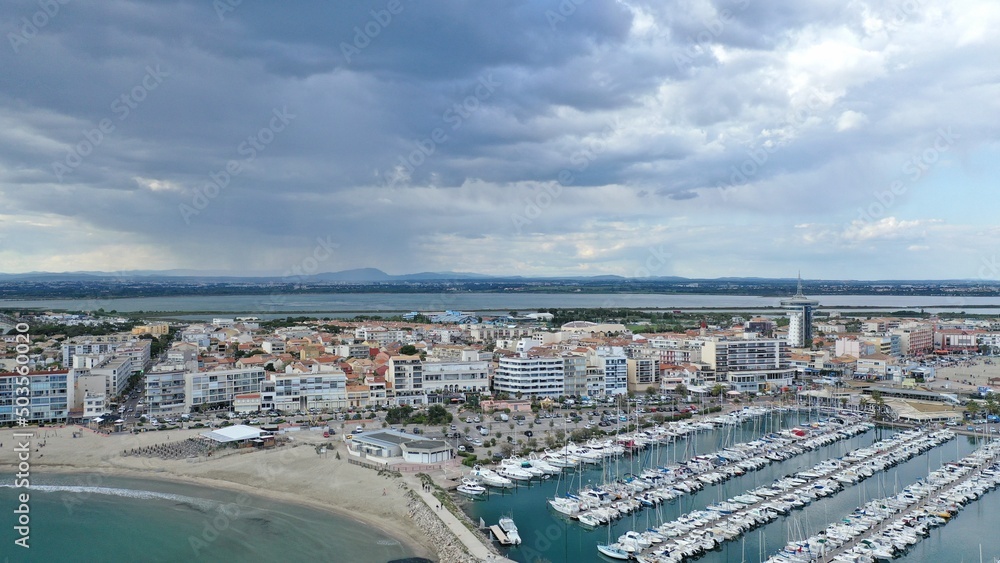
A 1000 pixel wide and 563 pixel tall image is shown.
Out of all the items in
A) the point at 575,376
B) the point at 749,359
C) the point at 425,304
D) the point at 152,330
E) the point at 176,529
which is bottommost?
the point at 176,529

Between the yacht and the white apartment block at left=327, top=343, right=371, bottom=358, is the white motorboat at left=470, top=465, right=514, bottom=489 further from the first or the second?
the white apartment block at left=327, top=343, right=371, bottom=358

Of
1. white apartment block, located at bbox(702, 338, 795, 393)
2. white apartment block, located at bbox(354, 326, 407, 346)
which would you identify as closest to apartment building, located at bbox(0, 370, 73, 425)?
white apartment block, located at bbox(354, 326, 407, 346)

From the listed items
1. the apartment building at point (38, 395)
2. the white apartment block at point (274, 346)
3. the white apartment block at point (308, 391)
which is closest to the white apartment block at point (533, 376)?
the white apartment block at point (308, 391)

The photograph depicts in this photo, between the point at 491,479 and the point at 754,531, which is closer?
the point at 754,531

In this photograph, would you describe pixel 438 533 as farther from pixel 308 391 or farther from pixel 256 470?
pixel 308 391

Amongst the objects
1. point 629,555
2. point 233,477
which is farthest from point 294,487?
point 629,555

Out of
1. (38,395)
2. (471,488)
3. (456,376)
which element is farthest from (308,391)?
(471,488)

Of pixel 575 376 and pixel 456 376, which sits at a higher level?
pixel 456 376

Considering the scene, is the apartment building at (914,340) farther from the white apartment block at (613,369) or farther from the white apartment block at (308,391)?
the white apartment block at (308,391)

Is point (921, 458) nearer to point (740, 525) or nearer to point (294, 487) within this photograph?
point (740, 525)
